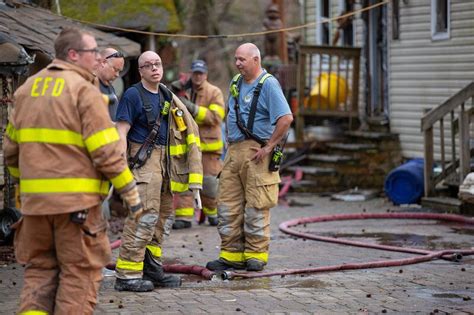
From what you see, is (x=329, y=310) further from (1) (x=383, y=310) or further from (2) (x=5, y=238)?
(2) (x=5, y=238)

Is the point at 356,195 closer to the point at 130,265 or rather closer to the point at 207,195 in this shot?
the point at 207,195

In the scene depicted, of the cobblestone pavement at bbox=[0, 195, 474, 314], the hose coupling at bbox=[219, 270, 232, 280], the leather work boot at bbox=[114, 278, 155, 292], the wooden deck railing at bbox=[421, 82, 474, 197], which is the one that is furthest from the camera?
the wooden deck railing at bbox=[421, 82, 474, 197]

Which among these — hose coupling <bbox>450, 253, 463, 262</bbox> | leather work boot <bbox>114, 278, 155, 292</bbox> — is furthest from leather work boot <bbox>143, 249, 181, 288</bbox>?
hose coupling <bbox>450, 253, 463, 262</bbox>

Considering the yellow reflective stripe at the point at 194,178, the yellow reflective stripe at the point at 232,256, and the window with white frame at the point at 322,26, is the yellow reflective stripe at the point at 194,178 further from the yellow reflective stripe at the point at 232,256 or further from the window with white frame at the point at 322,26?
the window with white frame at the point at 322,26

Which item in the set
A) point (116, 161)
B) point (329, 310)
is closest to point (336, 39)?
point (329, 310)

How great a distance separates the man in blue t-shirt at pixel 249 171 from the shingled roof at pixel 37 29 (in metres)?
2.72

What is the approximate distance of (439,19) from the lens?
62.5ft

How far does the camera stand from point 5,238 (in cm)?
1159

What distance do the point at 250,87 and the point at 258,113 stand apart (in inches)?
10.6

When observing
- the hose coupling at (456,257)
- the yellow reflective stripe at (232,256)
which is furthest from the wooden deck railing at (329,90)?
the yellow reflective stripe at (232,256)

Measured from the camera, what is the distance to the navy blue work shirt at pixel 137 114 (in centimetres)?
912

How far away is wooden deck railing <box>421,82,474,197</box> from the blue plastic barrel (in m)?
0.29

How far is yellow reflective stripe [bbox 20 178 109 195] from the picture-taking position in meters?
6.52

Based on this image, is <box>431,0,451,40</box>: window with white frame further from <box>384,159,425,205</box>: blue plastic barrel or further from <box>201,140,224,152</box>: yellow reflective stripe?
<box>201,140,224,152</box>: yellow reflective stripe
